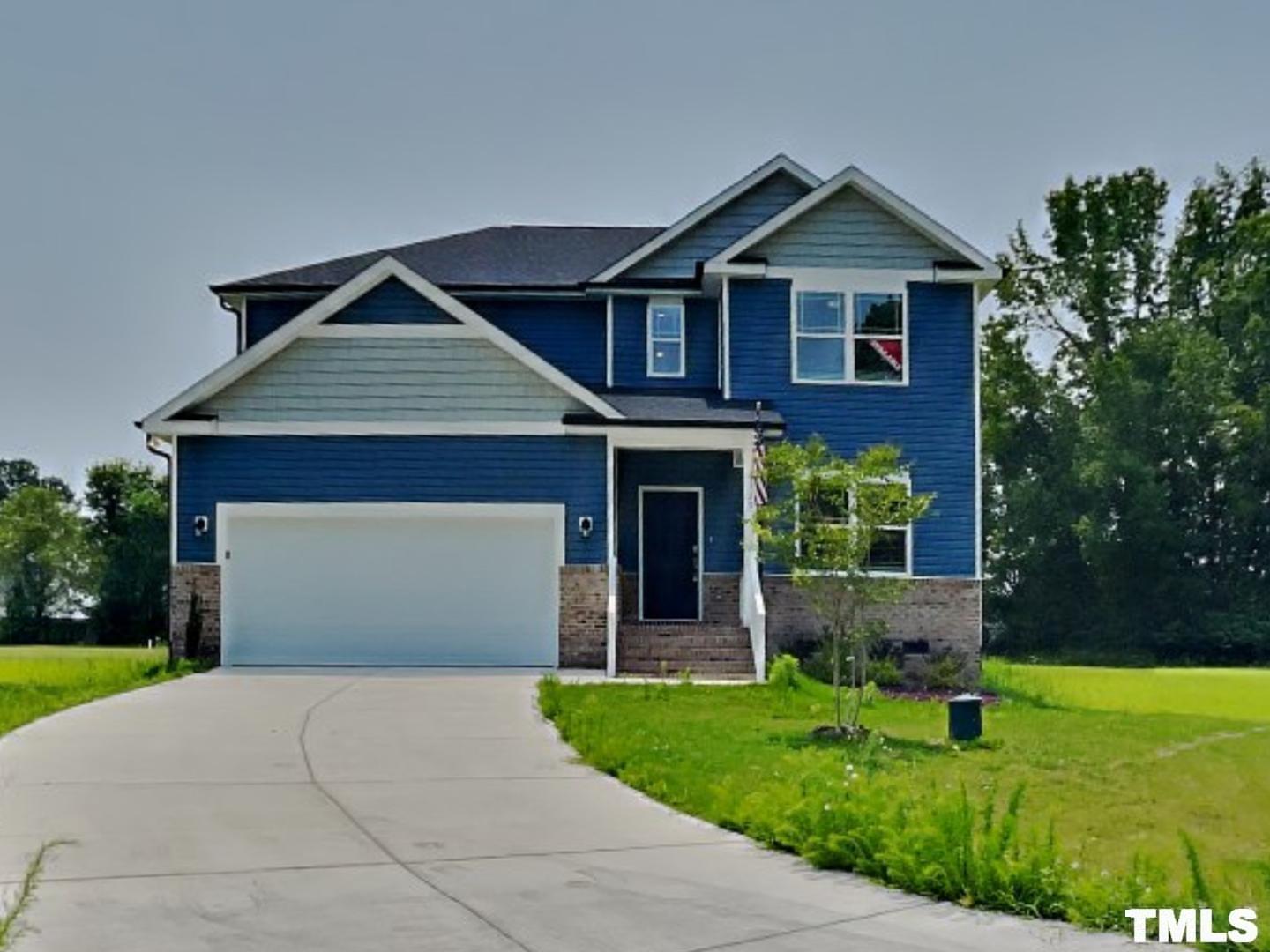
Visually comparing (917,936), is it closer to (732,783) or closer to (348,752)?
(732,783)

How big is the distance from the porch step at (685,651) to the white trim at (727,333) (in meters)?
3.93

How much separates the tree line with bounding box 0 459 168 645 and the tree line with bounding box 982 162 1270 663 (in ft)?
76.3

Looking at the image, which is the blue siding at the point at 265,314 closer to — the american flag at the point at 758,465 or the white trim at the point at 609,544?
the white trim at the point at 609,544

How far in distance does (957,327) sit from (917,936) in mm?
18606

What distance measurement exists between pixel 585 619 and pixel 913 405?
21.2 ft

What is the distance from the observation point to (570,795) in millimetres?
11461

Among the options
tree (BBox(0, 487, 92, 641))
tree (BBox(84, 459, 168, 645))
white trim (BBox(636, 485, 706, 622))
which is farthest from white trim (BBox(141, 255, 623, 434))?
tree (BBox(0, 487, 92, 641))

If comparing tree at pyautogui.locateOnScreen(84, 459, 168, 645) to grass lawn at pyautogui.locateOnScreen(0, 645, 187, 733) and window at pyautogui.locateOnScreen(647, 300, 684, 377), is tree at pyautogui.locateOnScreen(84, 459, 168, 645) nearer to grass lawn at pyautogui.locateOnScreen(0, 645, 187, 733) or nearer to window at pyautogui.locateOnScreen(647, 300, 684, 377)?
grass lawn at pyautogui.locateOnScreen(0, 645, 187, 733)

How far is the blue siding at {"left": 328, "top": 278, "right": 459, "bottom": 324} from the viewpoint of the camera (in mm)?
22953

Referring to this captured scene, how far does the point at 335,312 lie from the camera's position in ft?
75.1

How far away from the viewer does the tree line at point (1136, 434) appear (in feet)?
138

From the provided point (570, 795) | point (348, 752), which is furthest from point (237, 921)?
point (348, 752)

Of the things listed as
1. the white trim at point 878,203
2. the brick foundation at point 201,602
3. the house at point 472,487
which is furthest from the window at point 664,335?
the brick foundation at point 201,602

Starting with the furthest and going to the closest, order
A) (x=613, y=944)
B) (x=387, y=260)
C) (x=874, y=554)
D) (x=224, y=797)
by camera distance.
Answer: (x=874, y=554) → (x=387, y=260) → (x=224, y=797) → (x=613, y=944)
